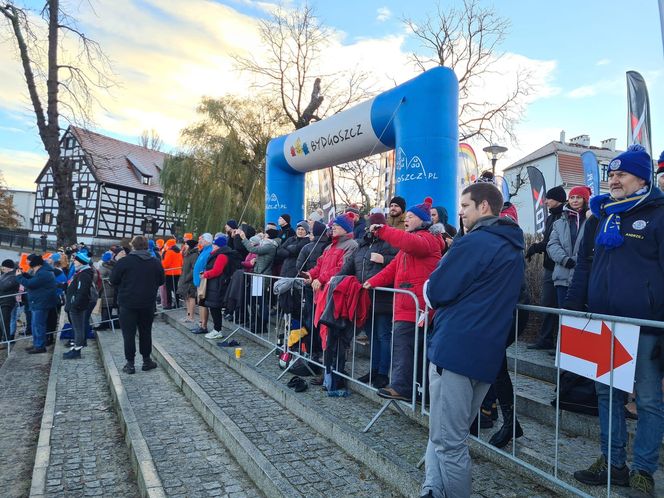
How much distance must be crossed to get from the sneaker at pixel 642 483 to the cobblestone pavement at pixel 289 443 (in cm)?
151

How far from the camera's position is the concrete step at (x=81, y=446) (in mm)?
3951

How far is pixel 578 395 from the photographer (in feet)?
11.7

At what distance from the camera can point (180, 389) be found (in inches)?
242

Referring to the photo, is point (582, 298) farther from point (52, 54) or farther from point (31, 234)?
point (31, 234)

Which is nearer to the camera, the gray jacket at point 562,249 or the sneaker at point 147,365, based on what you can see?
the gray jacket at point 562,249

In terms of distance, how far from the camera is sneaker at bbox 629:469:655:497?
2.54m

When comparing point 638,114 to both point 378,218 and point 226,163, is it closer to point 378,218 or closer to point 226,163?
point 378,218

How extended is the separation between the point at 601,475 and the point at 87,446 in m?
4.57

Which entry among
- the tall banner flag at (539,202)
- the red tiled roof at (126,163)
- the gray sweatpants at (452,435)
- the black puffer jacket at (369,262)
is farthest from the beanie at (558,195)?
the red tiled roof at (126,163)

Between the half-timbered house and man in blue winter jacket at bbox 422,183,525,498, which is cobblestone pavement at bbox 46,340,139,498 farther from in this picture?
the half-timbered house

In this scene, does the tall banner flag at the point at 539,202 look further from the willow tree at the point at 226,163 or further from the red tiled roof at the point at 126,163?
the red tiled roof at the point at 126,163

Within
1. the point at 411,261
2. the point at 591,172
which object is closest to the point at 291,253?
the point at 411,261

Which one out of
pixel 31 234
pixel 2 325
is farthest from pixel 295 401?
pixel 31 234

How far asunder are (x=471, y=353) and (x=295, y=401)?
9.05 feet
